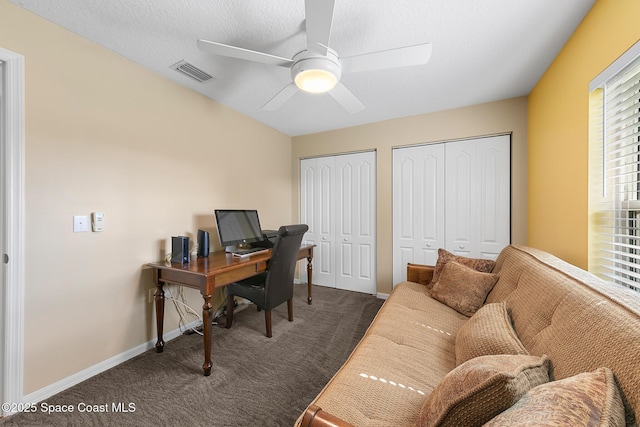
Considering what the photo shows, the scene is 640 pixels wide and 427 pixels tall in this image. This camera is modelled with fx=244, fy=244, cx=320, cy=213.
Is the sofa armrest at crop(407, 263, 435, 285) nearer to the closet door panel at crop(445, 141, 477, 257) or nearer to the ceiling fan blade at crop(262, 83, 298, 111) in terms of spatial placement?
the closet door panel at crop(445, 141, 477, 257)

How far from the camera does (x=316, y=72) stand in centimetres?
154

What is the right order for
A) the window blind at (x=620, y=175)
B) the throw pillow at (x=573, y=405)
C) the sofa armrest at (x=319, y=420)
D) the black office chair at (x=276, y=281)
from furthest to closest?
the black office chair at (x=276, y=281) → the window blind at (x=620, y=175) → the sofa armrest at (x=319, y=420) → the throw pillow at (x=573, y=405)

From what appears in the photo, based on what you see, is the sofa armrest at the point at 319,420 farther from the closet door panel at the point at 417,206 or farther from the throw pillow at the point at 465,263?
the closet door panel at the point at 417,206

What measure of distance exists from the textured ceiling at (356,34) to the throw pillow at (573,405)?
182 cm

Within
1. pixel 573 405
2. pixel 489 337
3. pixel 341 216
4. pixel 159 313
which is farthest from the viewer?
pixel 341 216

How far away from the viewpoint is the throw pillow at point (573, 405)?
0.50 m

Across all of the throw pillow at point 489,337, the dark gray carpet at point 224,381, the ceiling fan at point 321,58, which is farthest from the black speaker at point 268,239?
the throw pillow at point 489,337

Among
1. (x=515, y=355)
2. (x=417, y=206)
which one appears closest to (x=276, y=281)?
(x=515, y=355)

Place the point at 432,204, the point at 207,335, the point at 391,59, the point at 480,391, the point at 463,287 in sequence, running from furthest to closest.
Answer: the point at 432,204 < the point at 463,287 < the point at 207,335 < the point at 391,59 < the point at 480,391

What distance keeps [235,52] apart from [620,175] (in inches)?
89.5

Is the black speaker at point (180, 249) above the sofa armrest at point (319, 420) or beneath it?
above

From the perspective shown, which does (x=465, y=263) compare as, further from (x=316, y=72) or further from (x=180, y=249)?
(x=180, y=249)

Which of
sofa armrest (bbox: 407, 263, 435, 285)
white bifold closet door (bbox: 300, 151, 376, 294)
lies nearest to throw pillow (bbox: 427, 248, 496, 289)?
sofa armrest (bbox: 407, 263, 435, 285)

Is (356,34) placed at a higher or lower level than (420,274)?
higher
